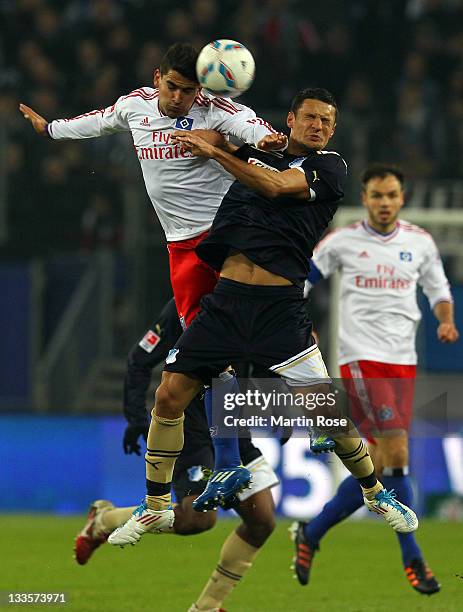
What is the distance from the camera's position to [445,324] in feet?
29.0

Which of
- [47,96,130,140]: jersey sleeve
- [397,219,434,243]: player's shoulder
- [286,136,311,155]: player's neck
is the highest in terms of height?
[47,96,130,140]: jersey sleeve

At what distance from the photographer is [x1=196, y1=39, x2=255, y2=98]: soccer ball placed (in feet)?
21.1

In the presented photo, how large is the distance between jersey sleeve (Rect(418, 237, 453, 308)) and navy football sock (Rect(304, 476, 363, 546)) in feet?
4.61

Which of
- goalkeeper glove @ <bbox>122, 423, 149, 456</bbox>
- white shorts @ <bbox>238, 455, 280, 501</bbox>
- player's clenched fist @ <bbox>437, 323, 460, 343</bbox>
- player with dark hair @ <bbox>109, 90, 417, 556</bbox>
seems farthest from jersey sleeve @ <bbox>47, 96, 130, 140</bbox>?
player's clenched fist @ <bbox>437, 323, 460, 343</bbox>

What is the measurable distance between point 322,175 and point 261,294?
0.64 metres

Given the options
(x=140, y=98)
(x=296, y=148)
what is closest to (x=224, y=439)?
(x=296, y=148)

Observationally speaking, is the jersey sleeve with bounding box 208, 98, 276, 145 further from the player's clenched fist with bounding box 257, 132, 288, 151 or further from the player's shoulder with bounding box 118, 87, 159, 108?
the player's shoulder with bounding box 118, 87, 159, 108

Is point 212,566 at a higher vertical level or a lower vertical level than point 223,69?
lower

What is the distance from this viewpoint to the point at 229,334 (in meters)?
6.50

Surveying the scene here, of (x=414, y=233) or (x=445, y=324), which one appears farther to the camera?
(x=414, y=233)

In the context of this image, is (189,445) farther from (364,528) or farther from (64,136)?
(364,528)

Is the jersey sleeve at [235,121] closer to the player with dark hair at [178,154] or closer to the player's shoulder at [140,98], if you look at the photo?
the player with dark hair at [178,154]

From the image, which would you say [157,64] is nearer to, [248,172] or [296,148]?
[296,148]

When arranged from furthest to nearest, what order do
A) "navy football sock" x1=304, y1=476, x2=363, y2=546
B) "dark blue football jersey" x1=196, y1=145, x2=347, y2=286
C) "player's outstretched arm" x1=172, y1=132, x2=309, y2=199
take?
"navy football sock" x1=304, y1=476, x2=363, y2=546, "dark blue football jersey" x1=196, y1=145, x2=347, y2=286, "player's outstretched arm" x1=172, y1=132, x2=309, y2=199
